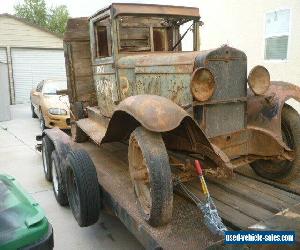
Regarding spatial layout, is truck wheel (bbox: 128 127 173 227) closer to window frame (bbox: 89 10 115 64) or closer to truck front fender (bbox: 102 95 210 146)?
truck front fender (bbox: 102 95 210 146)

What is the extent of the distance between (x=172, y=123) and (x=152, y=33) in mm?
2270

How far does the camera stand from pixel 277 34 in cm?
788

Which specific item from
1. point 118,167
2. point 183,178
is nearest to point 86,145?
point 118,167

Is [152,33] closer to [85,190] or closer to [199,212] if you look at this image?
[85,190]

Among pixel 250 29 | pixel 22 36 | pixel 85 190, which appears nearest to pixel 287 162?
pixel 85 190

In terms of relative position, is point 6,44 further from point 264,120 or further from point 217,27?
point 264,120

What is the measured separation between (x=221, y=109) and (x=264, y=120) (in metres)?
0.59

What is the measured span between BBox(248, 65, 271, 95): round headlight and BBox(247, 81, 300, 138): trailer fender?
12 centimetres

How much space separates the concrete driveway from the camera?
11.9 ft

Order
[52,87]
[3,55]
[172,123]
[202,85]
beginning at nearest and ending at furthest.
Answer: [172,123]
[202,85]
[52,87]
[3,55]

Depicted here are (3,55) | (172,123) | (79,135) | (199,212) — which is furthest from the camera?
(3,55)

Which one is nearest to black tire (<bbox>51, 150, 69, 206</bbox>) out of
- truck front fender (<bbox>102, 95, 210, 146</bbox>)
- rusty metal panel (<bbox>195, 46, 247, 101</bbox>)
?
truck front fender (<bbox>102, 95, 210, 146</bbox>)

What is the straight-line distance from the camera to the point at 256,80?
353 cm

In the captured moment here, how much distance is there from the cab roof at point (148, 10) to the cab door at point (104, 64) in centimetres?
24
